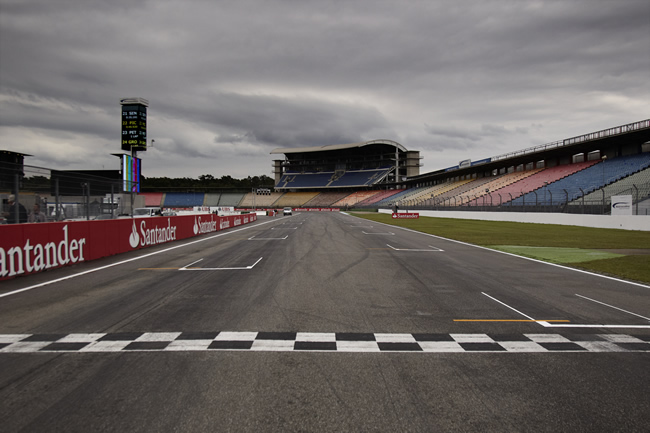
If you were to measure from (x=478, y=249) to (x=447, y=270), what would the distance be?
18.6 feet

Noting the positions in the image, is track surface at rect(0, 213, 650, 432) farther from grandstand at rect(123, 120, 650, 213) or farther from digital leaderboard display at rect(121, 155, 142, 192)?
digital leaderboard display at rect(121, 155, 142, 192)

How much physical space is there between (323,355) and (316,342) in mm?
410

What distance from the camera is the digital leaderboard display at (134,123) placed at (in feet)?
126

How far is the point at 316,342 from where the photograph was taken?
4395mm

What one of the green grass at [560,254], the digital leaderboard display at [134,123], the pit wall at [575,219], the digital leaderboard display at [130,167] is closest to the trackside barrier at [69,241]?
the green grass at [560,254]

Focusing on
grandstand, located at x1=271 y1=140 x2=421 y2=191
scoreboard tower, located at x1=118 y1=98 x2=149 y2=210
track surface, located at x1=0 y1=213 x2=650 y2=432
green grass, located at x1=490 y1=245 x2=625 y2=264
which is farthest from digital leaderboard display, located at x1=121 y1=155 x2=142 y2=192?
grandstand, located at x1=271 y1=140 x2=421 y2=191

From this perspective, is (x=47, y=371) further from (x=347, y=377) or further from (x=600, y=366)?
(x=600, y=366)

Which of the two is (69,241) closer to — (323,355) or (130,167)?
(323,355)

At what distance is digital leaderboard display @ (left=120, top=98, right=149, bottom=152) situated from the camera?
38281mm

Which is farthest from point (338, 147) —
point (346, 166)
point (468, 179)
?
point (468, 179)

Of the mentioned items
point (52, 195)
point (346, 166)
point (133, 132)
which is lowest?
point (52, 195)

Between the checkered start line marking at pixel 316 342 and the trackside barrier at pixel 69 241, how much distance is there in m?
4.93

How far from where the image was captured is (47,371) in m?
3.61

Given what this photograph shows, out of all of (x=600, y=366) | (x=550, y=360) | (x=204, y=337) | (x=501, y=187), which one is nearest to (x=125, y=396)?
(x=204, y=337)
